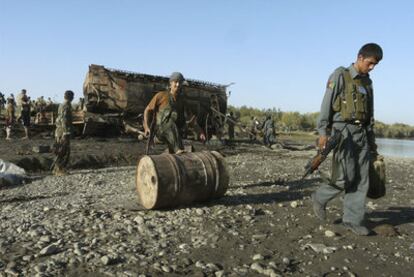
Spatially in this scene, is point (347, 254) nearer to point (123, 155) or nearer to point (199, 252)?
point (199, 252)

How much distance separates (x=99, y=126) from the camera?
22250mm

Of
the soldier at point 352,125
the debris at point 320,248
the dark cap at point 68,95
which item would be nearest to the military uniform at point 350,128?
the soldier at point 352,125

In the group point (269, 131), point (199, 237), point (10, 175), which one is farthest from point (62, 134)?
point (269, 131)

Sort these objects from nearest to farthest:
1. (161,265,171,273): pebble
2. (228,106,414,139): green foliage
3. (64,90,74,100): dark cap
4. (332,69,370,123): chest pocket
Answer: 1. (161,265,171,273): pebble
2. (332,69,370,123): chest pocket
3. (64,90,74,100): dark cap
4. (228,106,414,139): green foliage

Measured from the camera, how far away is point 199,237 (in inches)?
211

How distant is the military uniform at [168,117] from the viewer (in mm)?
7699

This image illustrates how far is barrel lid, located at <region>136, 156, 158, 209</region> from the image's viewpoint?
6316 mm

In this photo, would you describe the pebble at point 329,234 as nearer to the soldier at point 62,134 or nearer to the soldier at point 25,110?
the soldier at point 62,134

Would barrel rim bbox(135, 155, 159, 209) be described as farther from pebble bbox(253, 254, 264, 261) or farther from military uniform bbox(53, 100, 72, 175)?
military uniform bbox(53, 100, 72, 175)

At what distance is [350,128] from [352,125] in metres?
0.04

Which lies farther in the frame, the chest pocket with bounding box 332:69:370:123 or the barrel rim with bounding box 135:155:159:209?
the barrel rim with bounding box 135:155:159:209

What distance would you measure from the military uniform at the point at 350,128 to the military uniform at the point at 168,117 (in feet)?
8.84

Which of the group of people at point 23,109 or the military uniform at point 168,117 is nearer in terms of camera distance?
the military uniform at point 168,117

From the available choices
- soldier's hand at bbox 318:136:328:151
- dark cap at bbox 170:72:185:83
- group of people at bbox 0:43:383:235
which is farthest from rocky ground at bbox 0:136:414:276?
dark cap at bbox 170:72:185:83
